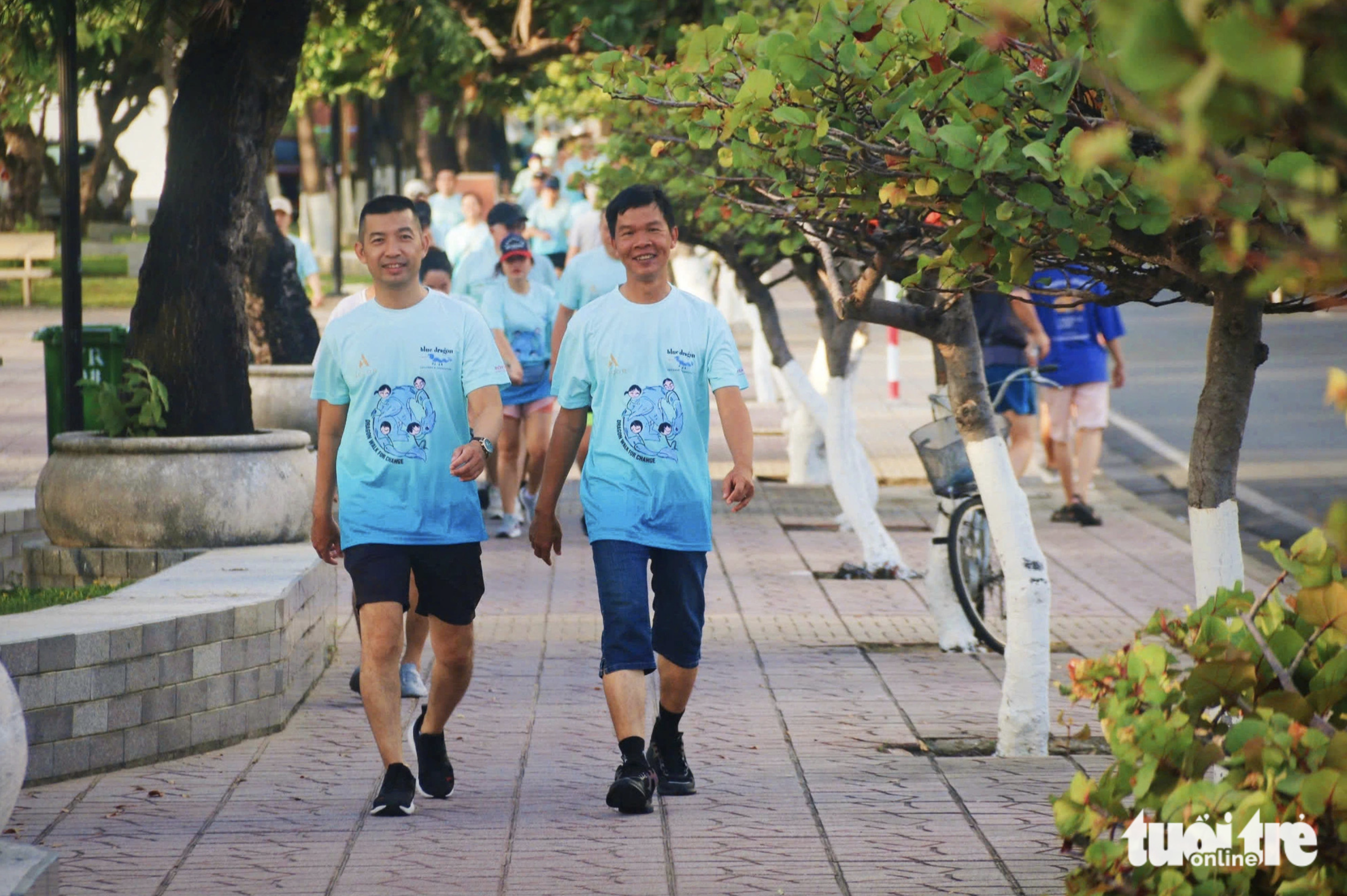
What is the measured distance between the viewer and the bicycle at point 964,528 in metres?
8.30

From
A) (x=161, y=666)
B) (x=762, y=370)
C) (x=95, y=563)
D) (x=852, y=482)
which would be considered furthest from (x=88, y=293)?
(x=161, y=666)

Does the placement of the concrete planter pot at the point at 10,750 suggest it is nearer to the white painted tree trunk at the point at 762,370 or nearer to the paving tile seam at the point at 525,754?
the paving tile seam at the point at 525,754

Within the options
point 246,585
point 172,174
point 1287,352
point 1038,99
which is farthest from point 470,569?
point 1287,352

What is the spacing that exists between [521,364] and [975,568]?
4.12m

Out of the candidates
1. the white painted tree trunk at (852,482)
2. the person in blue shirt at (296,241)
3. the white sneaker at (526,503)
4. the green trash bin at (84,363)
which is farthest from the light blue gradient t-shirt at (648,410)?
the person in blue shirt at (296,241)

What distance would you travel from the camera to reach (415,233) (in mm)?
5801

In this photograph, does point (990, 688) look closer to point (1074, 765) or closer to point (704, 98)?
point (1074, 765)

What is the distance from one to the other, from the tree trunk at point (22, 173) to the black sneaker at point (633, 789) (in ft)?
107

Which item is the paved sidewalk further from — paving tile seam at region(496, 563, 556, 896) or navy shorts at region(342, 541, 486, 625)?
navy shorts at region(342, 541, 486, 625)

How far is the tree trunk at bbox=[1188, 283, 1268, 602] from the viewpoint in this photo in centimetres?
502

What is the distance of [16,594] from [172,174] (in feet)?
7.03

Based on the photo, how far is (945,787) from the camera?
5977 mm

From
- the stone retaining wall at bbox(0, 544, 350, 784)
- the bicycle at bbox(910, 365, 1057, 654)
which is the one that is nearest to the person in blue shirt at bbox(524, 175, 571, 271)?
the bicycle at bbox(910, 365, 1057, 654)

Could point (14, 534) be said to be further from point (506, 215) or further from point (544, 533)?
point (506, 215)
